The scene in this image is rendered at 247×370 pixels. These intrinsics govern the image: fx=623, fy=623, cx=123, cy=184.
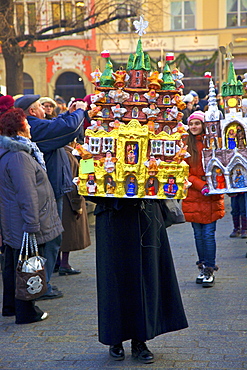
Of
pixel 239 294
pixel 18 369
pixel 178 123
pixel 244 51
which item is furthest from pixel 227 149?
pixel 244 51

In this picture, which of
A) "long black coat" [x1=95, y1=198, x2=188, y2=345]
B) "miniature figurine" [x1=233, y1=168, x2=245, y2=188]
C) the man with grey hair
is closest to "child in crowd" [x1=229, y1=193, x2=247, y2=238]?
"miniature figurine" [x1=233, y1=168, x2=245, y2=188]

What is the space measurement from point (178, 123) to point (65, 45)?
2879cm

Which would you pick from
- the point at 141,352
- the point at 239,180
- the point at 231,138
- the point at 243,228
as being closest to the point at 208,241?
the point at 239,180

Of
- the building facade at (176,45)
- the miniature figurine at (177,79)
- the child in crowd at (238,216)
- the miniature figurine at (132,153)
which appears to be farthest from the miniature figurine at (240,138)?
the building facade at (176,45)

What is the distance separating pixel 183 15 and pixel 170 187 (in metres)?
28.4

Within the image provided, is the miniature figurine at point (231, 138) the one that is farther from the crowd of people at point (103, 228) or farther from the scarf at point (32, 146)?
the scarf at point (32, 146)

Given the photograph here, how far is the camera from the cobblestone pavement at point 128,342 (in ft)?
14.9

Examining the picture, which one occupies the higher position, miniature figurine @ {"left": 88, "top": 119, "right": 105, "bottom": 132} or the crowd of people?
miniature figurine @ {"left": 88, "top": 119, "right": 105, "bottom": 132}

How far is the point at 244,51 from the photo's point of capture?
101 feet

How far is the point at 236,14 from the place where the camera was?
31.1m

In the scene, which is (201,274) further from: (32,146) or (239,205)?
(239,205)

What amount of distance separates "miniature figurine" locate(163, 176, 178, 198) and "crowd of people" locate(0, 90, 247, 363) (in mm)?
221

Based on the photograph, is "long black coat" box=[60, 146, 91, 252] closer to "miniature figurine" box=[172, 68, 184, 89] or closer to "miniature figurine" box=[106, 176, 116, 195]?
"miniature figurine" box=[106, 176, 116, 195]

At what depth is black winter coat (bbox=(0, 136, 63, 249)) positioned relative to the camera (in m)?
5.35
